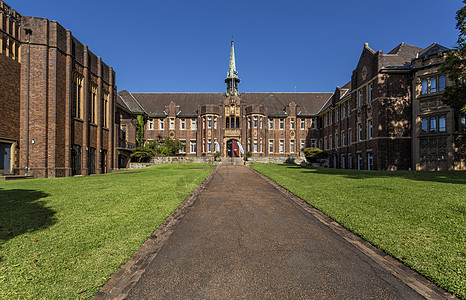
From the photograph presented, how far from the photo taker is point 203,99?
1935 inches

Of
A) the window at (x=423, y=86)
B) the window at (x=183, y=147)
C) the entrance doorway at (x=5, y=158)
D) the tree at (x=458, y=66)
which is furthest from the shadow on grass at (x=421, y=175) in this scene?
the window at (x=183, y=147)

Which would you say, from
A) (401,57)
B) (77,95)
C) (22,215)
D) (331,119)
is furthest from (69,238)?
(331,119)

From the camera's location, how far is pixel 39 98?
706 inches

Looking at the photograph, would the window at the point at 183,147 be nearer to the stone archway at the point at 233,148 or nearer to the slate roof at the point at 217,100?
the slate roof at the point at 217,100

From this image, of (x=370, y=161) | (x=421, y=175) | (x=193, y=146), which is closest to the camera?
(x=421, y=175)

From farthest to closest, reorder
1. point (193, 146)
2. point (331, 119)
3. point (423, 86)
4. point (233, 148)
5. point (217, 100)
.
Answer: point (217, 100)
point (193, 146)
point (233, 148)
point (331, 119)
point (423, 86)

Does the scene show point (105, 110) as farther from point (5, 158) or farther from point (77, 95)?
point (5, 158)

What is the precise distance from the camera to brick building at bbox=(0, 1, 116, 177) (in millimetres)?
16906

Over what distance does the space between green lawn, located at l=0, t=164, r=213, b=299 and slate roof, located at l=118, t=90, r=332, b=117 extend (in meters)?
38.6

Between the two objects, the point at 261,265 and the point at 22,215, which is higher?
the point at 22,215

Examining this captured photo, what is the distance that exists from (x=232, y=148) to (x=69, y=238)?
3921 centimetres

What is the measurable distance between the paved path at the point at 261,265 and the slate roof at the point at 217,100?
136 ft

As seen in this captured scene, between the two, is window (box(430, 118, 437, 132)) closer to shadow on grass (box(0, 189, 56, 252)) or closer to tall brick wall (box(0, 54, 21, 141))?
shadow on grass (box(0, 189, 56, 252))

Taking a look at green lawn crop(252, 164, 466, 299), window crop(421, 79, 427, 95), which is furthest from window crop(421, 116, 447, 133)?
green lawn crop(252, 164, 466, 299)
